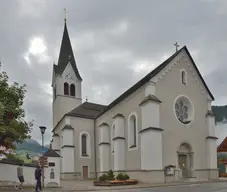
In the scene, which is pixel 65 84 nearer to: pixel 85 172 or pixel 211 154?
pixel 85 172

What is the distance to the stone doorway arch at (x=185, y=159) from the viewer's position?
107 feet

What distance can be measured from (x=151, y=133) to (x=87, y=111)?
21144 mm

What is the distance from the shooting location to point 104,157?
134ft

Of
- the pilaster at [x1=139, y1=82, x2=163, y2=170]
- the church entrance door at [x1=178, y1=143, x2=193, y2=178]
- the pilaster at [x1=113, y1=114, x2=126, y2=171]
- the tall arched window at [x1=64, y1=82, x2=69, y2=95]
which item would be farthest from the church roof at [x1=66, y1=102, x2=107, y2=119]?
the church entrance door at [x1=178, y1=143, x2=193, y2=178]

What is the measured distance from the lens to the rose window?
1322 inches

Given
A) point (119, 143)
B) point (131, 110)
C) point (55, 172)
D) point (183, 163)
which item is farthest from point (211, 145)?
point (55, 172)

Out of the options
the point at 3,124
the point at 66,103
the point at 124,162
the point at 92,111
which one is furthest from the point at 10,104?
the point at 66,103

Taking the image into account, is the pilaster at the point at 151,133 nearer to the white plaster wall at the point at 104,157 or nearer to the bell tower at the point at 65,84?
the white plaster wall at the point at 104,157

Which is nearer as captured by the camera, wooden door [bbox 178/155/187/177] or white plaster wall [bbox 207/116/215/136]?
wooden door [bbox 178/155/187/177]

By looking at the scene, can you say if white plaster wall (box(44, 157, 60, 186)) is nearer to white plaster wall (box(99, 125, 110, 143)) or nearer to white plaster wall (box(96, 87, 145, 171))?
white plaster wall (box(96, 87, 145, 171))

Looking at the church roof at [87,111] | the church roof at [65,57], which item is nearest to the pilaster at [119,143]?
the church roof at [87,111]

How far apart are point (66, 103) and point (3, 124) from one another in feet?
126

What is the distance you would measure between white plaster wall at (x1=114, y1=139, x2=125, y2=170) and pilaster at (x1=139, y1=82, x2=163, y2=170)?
4.92 m

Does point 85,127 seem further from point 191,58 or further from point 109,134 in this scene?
point 191,58
